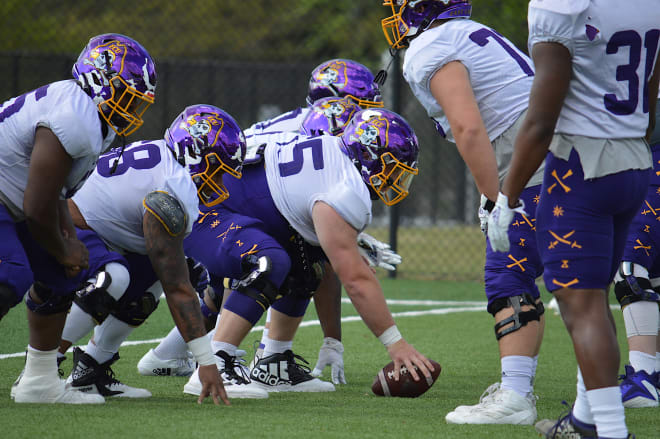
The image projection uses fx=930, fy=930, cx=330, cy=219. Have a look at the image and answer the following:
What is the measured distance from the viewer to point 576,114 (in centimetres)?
300

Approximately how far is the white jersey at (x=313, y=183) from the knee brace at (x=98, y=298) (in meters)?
0.93

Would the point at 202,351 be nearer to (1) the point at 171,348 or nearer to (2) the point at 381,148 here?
(1) the point at 171,348

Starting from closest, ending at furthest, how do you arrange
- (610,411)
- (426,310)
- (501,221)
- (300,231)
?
(610,411) → (501,221) → (300,231) → (426,310)

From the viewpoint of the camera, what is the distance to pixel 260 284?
4176 mm

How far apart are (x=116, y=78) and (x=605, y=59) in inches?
75.8

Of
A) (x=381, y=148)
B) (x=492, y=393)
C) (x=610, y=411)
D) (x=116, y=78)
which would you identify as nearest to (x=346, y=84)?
(x=381, y=148)

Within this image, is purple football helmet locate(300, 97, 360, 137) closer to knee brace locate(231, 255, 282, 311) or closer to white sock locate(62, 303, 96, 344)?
knee brace locate(231, 255, 282, 311)

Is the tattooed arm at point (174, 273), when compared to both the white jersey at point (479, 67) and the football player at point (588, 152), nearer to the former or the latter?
the white jersey at point (479, 67)

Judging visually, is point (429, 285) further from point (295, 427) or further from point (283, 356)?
point (295, 427)

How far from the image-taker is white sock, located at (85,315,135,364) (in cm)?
429

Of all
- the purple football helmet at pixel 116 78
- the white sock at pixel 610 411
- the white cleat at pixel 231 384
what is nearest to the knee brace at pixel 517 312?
the white sock at pixel 610 411

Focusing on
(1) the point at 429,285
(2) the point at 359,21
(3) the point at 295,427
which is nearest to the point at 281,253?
(3) the point at 295,427

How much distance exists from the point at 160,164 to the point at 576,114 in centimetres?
194

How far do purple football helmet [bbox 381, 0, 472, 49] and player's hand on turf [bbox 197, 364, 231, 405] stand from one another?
5.49 feet
